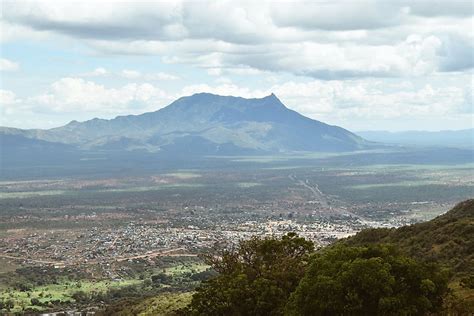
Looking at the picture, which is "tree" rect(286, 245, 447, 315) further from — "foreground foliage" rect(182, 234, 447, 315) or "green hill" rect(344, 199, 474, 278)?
"green hill" rect(344, 199, 474, 278)

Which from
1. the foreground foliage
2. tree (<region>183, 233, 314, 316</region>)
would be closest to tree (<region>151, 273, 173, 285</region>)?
tree (<region>183, 233, 314, 316</region>)

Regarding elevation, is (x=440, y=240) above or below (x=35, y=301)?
above

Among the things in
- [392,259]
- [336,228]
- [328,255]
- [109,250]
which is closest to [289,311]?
[328,255]

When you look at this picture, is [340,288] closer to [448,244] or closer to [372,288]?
[372,288]

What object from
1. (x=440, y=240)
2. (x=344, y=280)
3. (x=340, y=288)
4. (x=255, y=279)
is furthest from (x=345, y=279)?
(x=440, y=240)

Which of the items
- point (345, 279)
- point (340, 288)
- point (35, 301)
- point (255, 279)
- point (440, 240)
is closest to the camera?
point (340, 288)

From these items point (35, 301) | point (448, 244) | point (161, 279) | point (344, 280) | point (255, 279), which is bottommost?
point (161, 279)

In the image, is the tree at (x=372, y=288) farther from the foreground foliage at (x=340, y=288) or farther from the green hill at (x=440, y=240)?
the green hill at (x=440, y=240)

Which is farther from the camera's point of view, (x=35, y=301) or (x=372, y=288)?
(x=35, y=301)
